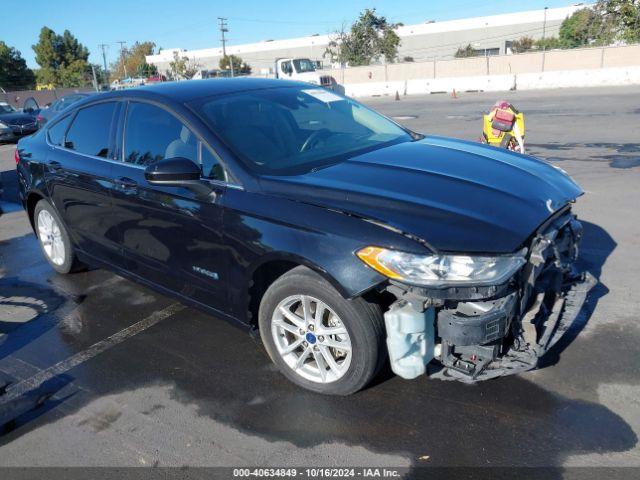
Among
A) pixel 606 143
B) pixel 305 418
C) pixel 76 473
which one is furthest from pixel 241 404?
pixel 606 143

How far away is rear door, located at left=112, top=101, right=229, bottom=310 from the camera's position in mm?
3559

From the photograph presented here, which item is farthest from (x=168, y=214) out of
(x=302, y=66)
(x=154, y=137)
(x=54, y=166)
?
(x=302, y=66)

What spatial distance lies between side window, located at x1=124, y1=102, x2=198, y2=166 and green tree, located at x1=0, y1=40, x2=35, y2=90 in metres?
74.3

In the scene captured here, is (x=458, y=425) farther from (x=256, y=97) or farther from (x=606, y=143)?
(x=606, y=143)

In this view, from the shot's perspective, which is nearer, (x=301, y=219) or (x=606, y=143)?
(x=301, y=219)

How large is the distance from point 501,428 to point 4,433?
274cm

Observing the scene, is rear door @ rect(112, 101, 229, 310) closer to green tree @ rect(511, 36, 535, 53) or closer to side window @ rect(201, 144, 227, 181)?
side window @ rect(201, 144, 227, 181)

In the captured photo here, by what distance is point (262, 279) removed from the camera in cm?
340

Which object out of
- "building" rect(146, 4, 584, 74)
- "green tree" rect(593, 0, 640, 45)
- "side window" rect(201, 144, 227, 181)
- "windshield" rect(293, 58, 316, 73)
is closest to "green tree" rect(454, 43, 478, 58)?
"building" rect(146, 4, 584, 74)

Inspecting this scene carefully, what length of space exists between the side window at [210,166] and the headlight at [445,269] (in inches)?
51.1

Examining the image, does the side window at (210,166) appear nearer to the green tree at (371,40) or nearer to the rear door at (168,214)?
the rear door at (168,214)

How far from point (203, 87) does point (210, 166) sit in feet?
3.15

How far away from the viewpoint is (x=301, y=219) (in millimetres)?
3057

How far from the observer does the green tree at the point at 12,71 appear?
67.2 m
